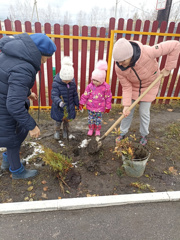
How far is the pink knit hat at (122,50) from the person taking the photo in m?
2.28

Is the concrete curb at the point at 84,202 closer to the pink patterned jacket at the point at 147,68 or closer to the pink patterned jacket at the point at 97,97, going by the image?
the pink patterned jacket at the point at 147,68

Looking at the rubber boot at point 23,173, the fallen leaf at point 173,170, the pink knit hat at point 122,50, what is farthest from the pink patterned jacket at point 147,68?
the rubber boot at point 23,173

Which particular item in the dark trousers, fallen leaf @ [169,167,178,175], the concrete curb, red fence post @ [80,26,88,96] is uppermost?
red fence post @ [80,26,88,96]

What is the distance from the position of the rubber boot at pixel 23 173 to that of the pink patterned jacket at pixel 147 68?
1782mm

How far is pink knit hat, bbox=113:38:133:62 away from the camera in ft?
7.47

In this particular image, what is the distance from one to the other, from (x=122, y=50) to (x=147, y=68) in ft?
2.00

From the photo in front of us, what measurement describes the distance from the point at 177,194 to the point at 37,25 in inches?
163

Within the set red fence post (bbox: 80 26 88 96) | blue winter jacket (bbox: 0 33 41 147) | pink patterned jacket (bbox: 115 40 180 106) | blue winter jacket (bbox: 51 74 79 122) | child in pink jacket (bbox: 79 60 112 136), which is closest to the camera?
blue winter jacket (bbox: 0 33 41 147)

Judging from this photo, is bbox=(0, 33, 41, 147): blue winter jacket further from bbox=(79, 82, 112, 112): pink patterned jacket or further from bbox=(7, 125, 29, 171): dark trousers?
bbox=(79, 82, 112, 112): pink patterned jacket

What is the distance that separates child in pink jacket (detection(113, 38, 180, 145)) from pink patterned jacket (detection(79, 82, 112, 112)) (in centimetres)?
45

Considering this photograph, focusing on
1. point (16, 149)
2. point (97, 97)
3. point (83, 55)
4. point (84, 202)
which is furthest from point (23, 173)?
point (83, 55)

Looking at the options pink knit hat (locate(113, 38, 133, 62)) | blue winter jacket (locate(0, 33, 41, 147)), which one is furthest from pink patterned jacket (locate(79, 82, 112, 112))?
blue winter jacket (locate(0, 33, 41, 147))

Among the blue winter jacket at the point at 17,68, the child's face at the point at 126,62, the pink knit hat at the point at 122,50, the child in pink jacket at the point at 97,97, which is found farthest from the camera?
the child in pink jacket at the point at 97,97

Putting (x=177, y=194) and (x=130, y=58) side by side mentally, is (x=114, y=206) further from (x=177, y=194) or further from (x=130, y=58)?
(x=130, y=58)
